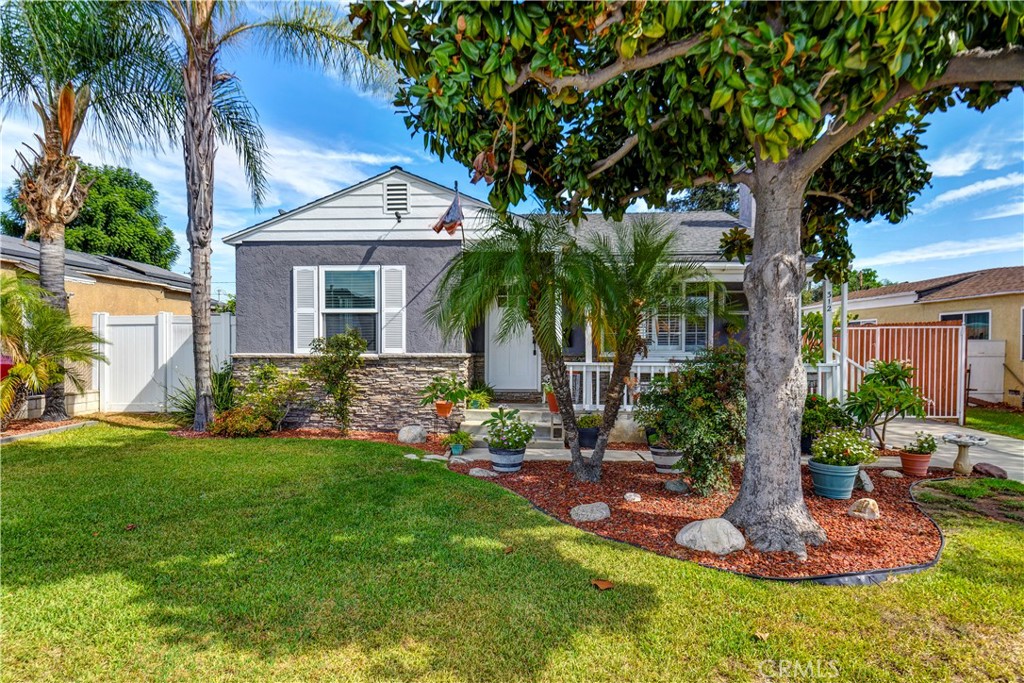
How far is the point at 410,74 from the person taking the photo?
3.12 metres

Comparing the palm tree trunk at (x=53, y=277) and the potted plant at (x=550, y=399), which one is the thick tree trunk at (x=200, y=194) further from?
the potted plant at (x=550, y=399)

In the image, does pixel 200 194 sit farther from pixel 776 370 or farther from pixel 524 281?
pixel 776 370

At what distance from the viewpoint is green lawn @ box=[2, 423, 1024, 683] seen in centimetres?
238

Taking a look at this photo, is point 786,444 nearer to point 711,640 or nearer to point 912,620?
point 912,620

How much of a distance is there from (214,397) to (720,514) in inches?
343

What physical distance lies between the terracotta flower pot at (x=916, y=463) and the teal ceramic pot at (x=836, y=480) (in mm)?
1459

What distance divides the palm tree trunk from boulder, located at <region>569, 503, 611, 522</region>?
9589 millimetres

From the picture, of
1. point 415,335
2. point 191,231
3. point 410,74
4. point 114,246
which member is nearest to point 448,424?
point 415,335

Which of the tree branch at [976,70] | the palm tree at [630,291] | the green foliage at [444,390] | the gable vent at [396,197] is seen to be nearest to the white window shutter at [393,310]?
the green foliage at [444,390]

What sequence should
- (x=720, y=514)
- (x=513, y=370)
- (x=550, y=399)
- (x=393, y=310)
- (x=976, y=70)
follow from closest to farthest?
(x=976, y=70), (x=720, y=514), (x=550, y=399), (x=393, y=310), (x=513, y=370)

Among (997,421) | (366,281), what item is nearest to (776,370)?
(366,281)

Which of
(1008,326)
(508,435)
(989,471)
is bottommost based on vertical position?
(989,471)

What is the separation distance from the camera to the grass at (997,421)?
8.80m

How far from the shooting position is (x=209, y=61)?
7828mm
